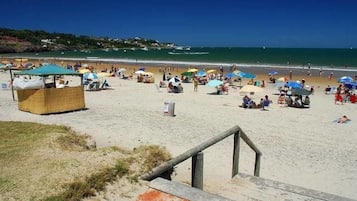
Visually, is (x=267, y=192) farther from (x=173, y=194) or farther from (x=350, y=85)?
(x=350, y=85)

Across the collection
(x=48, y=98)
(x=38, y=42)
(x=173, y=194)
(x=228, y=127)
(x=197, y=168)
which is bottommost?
(x=228, y=127)

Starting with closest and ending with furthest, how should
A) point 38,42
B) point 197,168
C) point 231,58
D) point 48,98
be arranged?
1. point 197,168
2. point 48,98
3. point 231,58
4. point 38,42

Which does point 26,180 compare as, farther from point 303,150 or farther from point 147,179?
point 303,150

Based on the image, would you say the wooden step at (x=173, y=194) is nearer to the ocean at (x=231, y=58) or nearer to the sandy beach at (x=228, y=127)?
the sandy beach at (x=228, y=127)

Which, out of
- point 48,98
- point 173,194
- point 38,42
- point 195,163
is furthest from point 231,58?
point 38,42

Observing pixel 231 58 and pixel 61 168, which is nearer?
pixel 61 168

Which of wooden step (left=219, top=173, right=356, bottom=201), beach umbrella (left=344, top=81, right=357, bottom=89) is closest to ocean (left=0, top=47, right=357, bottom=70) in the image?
beach umbrella (left=344, top=81, right=357, bottom=89)

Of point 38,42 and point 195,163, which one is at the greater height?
point 38,42

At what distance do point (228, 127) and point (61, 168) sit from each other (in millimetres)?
8717

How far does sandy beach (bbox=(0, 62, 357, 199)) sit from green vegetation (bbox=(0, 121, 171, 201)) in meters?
1.72

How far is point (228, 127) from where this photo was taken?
1295 cm

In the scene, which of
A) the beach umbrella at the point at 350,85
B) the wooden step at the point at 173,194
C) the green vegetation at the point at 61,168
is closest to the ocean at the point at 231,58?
the beach umbrella at the point at 350,85

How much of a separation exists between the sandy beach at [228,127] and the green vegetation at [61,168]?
Result: 172cm

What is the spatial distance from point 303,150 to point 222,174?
376 centimetres
